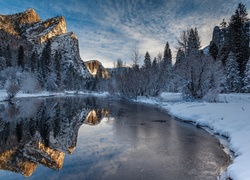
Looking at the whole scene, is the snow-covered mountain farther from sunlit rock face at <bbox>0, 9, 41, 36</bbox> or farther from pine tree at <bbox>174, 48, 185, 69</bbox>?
pine tree at <bbox>174, 48, 185, 69</bbox>

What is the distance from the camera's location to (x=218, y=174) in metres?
4.96

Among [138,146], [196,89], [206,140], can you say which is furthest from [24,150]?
[196,89]

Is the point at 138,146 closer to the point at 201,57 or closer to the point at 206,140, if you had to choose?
the point at 206,140

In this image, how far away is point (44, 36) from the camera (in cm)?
14250

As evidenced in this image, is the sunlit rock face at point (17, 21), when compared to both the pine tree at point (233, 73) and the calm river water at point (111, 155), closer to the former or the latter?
the pine tree at point (233, 73)

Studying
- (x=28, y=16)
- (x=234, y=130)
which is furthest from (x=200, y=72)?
(x=28, y=16)

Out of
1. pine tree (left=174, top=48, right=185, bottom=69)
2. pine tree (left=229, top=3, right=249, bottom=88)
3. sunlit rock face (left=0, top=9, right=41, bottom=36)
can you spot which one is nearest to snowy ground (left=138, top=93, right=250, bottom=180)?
pine tree (left=174, top=48, right=185, bottom=69)

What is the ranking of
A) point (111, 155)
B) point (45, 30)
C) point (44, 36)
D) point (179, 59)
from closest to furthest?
point (111, 155), point (179, 59), point (44, 36), point (45, 30)

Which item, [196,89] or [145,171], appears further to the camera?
[196,89]

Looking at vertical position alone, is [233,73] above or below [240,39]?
below

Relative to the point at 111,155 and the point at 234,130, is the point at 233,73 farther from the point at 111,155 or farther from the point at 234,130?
the point at 111,155

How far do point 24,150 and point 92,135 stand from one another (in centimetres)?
342

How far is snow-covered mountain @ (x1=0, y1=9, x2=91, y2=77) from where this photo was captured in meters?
133

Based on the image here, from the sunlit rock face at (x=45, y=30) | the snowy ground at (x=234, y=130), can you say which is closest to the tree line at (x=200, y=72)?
the snowy ground at (x=234, y=130)
